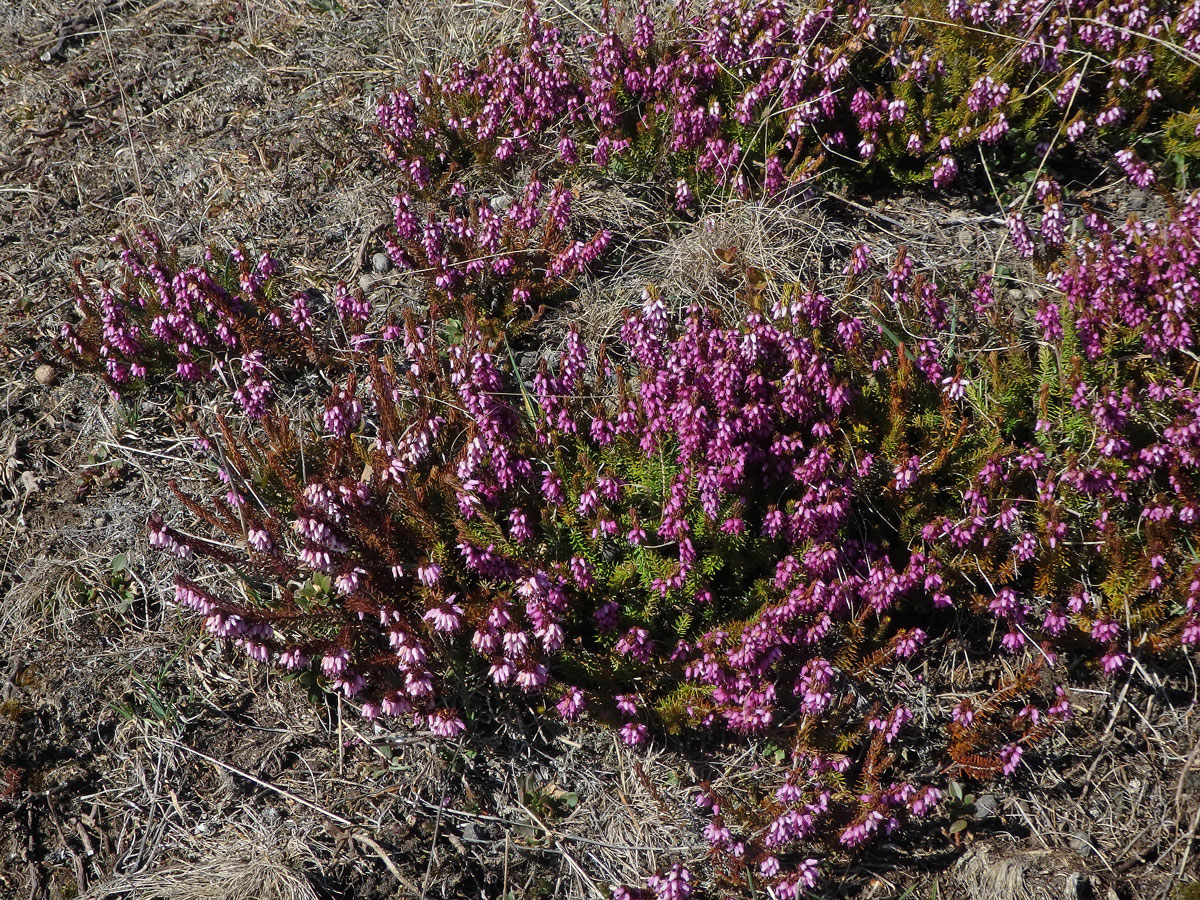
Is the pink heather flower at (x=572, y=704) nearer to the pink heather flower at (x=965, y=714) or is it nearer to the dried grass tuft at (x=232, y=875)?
the dried grass tuft at (x=232, y=875)

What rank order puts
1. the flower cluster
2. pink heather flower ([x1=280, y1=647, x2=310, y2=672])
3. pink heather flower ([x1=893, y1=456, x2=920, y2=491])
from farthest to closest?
the flower cluster → pink heather flower ([x1=893, y1=456, x2=920, y2=491]) → pink heather flower ([x1=280, y1=647, x2=310, y2=672])

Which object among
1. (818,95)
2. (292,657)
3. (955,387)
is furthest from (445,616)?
(818,95)

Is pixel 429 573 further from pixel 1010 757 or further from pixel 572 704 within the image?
pixel 1010 757

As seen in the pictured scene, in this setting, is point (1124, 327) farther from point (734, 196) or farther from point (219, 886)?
point (219, 886)

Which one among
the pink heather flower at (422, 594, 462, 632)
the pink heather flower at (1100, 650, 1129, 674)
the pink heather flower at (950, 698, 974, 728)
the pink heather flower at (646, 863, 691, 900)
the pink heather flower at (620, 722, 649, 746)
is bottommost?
the pink heather flower at (646, 863, 691, 900)

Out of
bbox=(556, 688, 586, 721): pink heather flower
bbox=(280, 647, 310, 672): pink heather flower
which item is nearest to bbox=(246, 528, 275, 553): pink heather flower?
bbox=(280, 647, 310, 672): pink heather flower

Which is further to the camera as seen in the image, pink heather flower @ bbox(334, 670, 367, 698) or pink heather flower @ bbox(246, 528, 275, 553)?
pink heather flower @ bbox(246, 528, 275, 553)

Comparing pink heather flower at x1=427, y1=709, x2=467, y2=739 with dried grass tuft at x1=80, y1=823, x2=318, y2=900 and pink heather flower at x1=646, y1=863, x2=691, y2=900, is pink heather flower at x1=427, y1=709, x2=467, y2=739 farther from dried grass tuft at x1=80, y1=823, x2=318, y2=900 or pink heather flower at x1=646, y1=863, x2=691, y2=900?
pink heather flower at x1=646, y1=863, x2=691, y2=900

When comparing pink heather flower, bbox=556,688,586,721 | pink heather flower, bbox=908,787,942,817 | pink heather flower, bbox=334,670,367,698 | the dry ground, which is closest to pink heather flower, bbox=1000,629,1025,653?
the dry ground

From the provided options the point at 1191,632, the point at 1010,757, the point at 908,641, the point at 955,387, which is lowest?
the point at 1010,757

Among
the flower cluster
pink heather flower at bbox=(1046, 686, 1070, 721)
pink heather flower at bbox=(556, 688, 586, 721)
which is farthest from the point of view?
the flower cluster

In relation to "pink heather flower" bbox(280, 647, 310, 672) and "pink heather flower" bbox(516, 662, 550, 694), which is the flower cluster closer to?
"pink heather flower" bbox(516, 662, 550, 694)

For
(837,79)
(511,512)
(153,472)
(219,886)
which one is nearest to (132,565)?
(153,472)

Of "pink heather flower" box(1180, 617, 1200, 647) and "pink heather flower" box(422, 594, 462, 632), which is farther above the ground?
"pink heather flower" box(422, 594, 462, 632)
